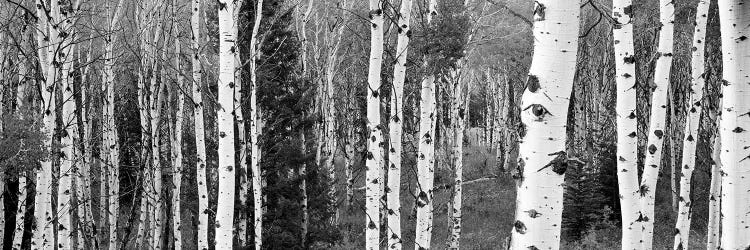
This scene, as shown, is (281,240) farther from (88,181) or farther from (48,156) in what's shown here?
(48,156)

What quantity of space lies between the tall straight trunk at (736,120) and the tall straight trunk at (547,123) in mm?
2576

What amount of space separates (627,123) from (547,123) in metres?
4.12

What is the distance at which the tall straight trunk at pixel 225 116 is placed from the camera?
20.2 feet

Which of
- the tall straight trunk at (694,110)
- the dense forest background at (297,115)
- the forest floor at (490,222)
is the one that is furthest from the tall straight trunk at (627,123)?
the forest floor at (490,222)

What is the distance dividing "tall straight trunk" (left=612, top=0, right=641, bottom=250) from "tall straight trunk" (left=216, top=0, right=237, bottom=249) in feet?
13.1

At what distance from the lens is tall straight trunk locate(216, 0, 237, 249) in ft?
20.2

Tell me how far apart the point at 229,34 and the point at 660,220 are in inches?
761

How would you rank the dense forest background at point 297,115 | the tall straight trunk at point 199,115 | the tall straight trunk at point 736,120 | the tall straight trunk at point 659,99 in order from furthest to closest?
the dense forest background at point 297,115 < the tall straight trunk at point 199,115 < the tall straight trunk at point 659,99 < the tall straight trunk at point 736,120

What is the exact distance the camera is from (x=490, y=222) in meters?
22.2

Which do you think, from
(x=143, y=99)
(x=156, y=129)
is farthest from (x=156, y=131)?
(x=143, y=99)

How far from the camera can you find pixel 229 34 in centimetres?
619

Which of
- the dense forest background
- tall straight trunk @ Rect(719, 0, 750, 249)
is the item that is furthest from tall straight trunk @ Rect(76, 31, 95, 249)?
tall straight trunk @ Rect(719, 0, 750, 249)

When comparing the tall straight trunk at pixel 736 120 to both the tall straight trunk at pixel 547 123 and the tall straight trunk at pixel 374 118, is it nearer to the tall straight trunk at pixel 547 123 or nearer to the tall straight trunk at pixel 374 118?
the tall straight trunk at pixel 547 123

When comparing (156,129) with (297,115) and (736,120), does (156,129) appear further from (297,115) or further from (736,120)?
(736,120)
